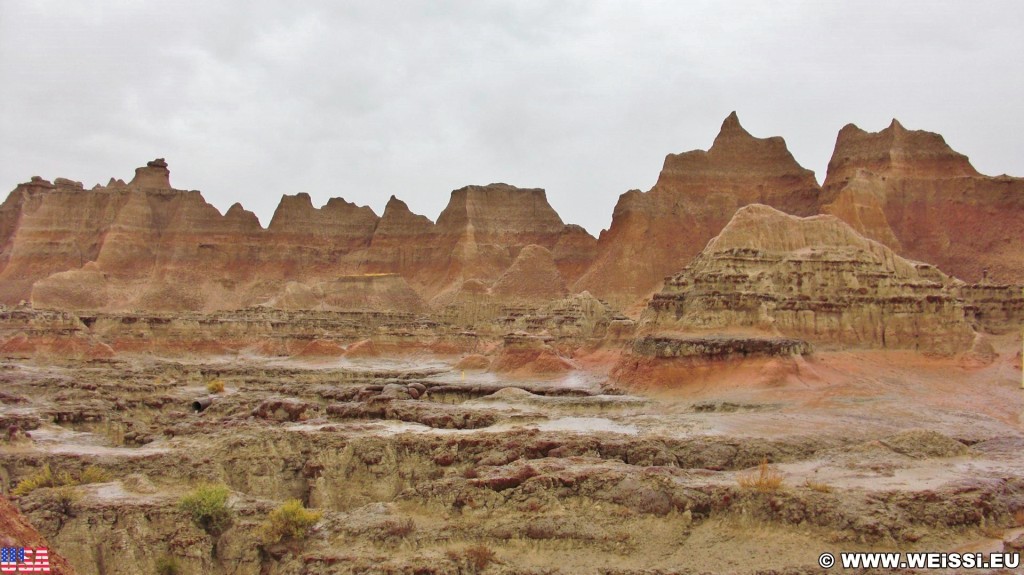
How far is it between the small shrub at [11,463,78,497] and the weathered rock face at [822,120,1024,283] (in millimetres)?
55100

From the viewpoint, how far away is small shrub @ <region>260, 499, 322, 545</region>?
1669 cm

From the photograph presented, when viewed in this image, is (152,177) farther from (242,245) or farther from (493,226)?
(493,226)

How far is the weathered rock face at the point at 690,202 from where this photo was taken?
81.1 metres

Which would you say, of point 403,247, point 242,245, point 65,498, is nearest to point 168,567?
point 65,498

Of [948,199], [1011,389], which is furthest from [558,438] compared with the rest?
[948,199]

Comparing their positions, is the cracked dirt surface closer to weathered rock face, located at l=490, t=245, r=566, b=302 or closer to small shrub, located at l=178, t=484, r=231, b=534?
small shrub, located at l=178, t=484, r=231, b=534

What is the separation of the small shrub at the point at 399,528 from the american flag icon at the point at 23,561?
7526 millimetres

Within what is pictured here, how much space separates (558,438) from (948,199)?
58229 millimetres

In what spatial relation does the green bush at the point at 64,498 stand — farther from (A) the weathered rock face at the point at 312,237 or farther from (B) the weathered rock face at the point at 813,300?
(A) the weathered rock face at the point at 312,237

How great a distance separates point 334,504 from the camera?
2147 centimetres

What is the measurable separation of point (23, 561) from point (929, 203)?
71327mm

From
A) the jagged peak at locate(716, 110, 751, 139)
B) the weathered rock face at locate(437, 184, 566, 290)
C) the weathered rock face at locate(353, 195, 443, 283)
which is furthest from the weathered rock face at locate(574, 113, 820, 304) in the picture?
the weathered rock face at locate(353, 195, 443, 283)

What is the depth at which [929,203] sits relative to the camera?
67.8 metres

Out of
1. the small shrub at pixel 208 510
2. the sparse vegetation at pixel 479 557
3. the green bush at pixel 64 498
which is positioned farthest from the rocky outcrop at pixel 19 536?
the green bush at pixel 64 498
